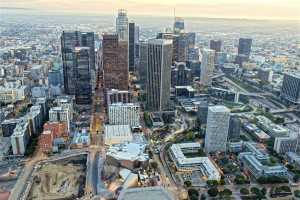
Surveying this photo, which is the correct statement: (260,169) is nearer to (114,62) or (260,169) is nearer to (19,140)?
(19,140)

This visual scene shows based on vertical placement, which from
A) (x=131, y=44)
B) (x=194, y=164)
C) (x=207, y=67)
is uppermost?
(x=131, y=44)

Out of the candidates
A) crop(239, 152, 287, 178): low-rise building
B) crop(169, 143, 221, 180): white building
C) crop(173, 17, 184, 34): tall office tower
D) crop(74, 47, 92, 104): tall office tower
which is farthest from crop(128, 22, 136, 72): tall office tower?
crop(239, 152, 287, 178): low-rise building

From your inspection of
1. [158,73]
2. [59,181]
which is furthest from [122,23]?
[59,181]

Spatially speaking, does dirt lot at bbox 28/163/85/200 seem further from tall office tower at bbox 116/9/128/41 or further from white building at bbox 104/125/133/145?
tall office tower at bbox 116/9/128/41

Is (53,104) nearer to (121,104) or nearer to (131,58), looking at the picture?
(121,104)

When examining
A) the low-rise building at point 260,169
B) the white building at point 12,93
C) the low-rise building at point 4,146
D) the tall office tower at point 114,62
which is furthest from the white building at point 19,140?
the low-rise building at point 260,169

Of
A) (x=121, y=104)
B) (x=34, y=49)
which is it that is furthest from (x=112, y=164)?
(x=34, y=49)
